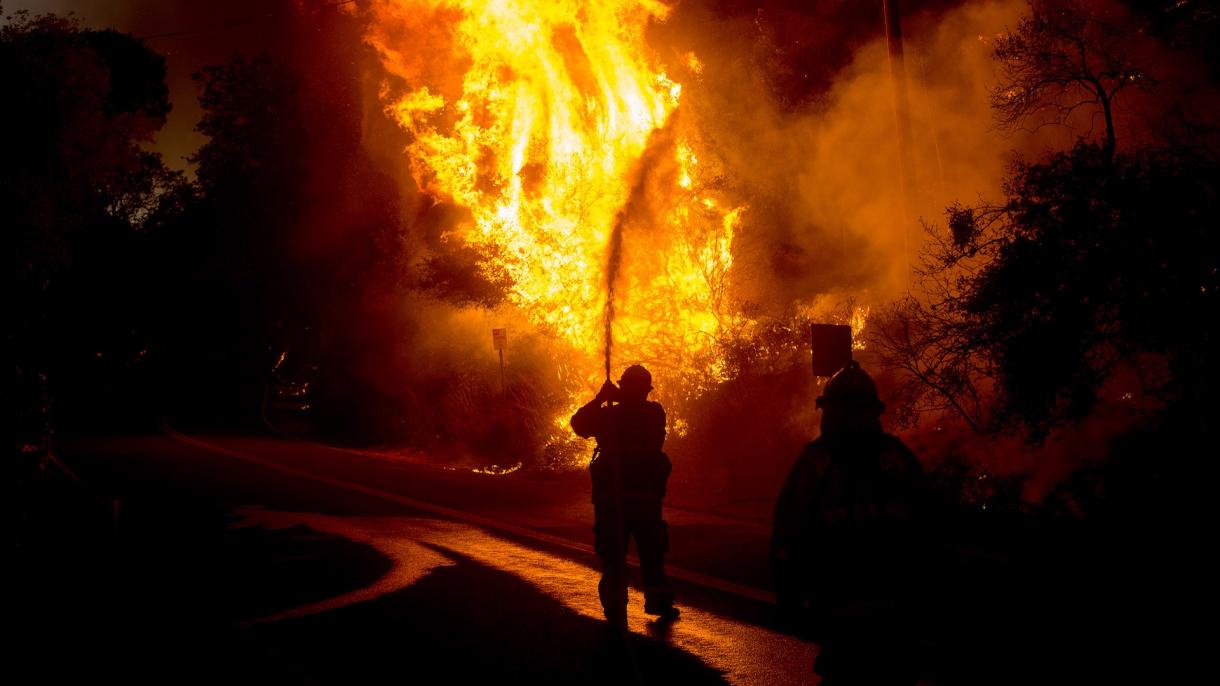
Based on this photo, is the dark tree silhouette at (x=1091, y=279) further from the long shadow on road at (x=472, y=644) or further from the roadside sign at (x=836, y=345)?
the long shadow on road at (x=472, y=644)

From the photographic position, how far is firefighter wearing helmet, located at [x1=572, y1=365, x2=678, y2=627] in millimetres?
7430

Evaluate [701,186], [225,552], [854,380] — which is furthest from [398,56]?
[854,380]

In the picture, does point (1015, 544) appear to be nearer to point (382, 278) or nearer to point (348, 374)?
point (382, 278)

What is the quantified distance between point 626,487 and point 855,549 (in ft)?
11.6

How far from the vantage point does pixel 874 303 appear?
17000 mm

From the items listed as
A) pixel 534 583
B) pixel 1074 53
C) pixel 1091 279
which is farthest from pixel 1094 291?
pixel 534 583

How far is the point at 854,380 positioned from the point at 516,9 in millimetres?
14897

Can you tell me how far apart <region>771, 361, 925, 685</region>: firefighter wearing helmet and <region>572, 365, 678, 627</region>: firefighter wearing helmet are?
3.31 meters

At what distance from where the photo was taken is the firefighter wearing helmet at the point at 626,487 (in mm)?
7430

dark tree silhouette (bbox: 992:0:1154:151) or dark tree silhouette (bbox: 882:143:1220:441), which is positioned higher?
dark tree silhouette (bbox: 992:0:1154:151)

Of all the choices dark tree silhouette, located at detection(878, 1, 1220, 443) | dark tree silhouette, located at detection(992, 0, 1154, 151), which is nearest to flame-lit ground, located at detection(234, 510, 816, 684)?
dark tree silhouette, located at detection(878, 1, 1220, 443)

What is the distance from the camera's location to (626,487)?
7488 millimetres

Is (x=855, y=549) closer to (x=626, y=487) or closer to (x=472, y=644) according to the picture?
(x=626, y=487)

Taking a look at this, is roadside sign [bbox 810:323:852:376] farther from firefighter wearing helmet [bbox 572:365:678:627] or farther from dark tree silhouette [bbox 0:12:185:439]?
dark tree silhouette [bbox 0:12:185:439]
